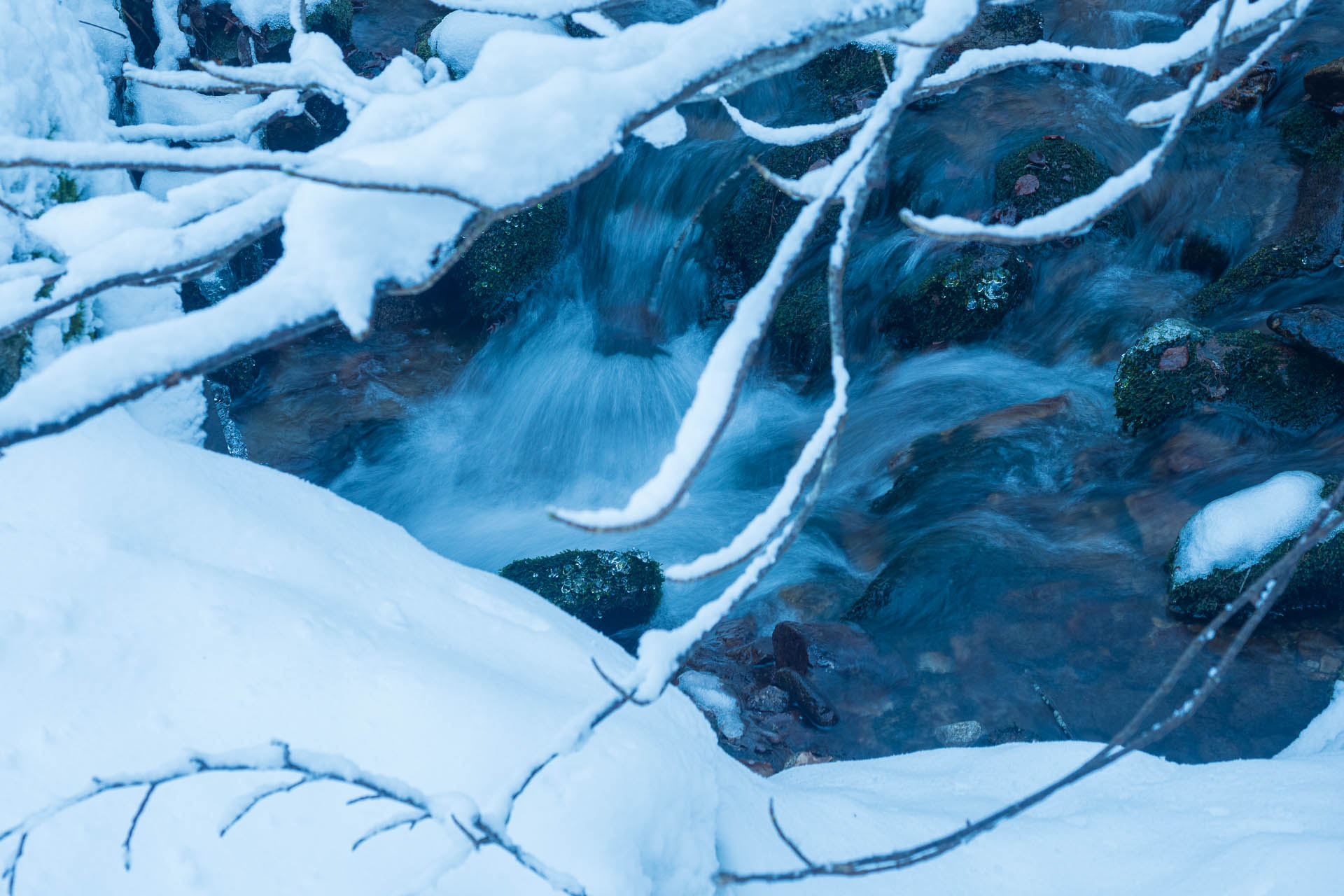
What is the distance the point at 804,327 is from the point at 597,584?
258 centimetres

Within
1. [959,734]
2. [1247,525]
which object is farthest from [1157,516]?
[959,734]

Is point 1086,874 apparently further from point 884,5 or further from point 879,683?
point 879,683

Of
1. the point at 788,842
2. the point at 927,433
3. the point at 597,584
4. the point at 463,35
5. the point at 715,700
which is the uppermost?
the point at 788,842

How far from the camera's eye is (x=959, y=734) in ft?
12.1

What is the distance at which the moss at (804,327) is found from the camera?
5797mm

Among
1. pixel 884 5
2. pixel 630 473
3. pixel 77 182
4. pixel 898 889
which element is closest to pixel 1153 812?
pixel 898 889

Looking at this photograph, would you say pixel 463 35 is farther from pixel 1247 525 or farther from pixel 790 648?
pixel 1247 525

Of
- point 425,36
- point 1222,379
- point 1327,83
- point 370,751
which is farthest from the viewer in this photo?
point 425,36

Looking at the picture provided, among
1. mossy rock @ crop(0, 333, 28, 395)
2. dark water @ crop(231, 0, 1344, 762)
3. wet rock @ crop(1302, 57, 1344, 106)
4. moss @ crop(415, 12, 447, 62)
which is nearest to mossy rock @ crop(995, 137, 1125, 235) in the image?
dark water @ crop(231, 0, 1344, 762)

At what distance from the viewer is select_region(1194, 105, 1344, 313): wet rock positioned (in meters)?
4.93

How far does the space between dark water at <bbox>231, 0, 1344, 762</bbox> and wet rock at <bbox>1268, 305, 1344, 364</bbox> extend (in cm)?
37

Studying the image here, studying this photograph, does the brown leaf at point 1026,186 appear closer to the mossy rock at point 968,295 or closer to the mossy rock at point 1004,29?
the mossy rock at point 968,295

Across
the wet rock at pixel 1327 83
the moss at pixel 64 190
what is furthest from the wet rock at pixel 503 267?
the wet rock at pixel 1327 83

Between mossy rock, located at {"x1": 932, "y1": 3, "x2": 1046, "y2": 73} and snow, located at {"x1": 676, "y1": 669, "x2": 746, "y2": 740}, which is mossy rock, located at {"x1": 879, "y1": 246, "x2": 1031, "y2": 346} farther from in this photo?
snow, located at {"x1": 676, "y1": 669, "x2": 746, "y2": 740}
